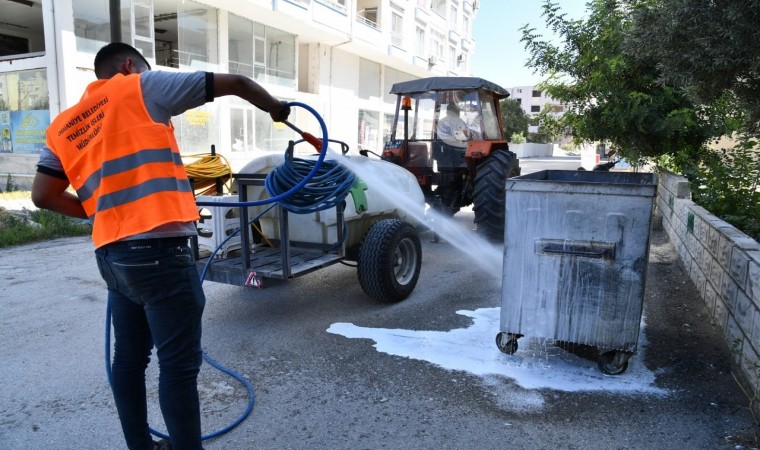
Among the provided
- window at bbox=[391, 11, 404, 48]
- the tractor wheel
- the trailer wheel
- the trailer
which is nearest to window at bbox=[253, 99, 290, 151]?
window at bbox=[391, 11, 404, 48]

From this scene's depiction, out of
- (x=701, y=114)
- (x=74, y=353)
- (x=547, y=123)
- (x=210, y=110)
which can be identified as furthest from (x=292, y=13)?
(x=74, y=353)

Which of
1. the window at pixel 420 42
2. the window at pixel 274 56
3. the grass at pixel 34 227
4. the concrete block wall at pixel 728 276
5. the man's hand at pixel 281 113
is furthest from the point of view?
the window at pixel 420 42

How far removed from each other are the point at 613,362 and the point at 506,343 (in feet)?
2.24

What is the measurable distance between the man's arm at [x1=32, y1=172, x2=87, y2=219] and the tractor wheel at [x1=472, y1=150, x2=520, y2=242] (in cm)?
546

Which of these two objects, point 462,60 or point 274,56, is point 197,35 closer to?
point 274,56

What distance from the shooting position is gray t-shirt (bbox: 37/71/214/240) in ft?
6.58

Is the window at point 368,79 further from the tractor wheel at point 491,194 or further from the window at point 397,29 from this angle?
the tractor wheel at point 491,194

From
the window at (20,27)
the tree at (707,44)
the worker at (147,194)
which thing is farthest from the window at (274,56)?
the worker at (147,194)

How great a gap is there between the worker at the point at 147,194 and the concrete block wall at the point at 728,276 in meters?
2.98

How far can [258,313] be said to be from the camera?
467 centimetres

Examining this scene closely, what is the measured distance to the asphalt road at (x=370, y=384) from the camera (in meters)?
2.75

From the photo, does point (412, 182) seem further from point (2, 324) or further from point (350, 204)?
point (2, 324)

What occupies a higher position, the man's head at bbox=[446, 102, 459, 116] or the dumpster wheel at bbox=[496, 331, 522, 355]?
the man's head at bbox=[446, 102, 459, 116]

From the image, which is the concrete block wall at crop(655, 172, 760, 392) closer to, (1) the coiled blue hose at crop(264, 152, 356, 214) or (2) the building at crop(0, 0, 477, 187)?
(1) the coiled blue hose at crop(264, 152, 356, 214)
